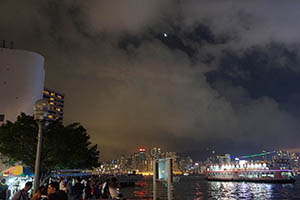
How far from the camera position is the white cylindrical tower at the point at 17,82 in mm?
42719

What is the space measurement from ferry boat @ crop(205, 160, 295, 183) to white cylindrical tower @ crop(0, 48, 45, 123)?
273 ft

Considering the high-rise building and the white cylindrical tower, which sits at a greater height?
the high-rise building

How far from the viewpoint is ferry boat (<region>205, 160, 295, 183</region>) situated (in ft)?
305

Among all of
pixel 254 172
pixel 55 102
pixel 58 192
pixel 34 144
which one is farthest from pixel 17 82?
pixel 55 102

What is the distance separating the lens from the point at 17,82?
43.6 metres

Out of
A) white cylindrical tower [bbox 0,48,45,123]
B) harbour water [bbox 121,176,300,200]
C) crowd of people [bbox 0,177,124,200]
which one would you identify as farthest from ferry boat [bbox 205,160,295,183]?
crowd of people [bbox 0,177,124,200]

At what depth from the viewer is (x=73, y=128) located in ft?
107

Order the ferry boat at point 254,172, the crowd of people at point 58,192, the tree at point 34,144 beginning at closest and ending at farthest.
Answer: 1. the crowd of people at point 58,192
2. the tree at point 34,144
3. the ferry boat at point 254,172

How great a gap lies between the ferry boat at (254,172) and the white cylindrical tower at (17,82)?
83279mm

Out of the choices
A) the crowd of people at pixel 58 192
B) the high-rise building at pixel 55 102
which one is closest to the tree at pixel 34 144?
the crowd of people at pixel 58 192

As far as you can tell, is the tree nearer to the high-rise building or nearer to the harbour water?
the harbour water

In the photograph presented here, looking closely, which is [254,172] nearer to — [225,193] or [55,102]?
[225,193]

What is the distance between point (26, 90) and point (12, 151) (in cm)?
1978

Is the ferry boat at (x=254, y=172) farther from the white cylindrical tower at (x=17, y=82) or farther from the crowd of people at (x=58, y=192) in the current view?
the crowd of people at (x=58, y=192)
